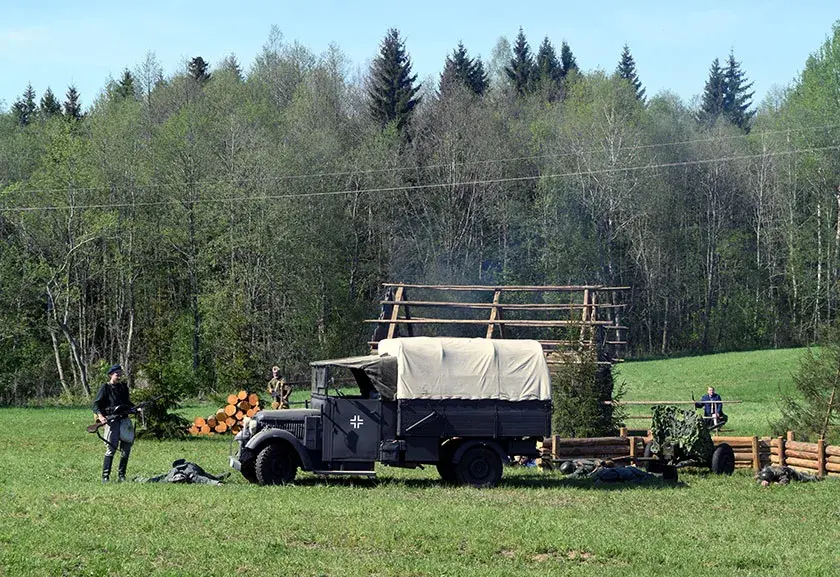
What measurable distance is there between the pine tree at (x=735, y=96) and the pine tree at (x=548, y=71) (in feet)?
55.2

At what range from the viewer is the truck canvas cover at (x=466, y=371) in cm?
1998

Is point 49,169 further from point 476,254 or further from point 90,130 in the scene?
point 476,254

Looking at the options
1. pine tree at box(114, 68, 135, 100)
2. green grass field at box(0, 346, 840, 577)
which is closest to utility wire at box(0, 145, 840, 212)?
pine tree at box(114, 68, 135, 100)

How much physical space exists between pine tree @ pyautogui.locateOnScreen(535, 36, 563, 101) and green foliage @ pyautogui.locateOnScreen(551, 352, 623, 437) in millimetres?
60317

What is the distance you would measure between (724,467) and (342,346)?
122 ft

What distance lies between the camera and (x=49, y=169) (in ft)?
190

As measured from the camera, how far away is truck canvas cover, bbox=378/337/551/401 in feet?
65.6

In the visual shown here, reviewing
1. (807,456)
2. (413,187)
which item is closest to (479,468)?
(807,456)

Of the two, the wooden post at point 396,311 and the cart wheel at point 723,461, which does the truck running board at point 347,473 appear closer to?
the cart wheel at point 723,461

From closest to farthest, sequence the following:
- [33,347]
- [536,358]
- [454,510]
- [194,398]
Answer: [454,510] < [536,358] < [194,398] < [33,347]

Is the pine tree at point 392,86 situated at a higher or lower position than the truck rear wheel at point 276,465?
higher

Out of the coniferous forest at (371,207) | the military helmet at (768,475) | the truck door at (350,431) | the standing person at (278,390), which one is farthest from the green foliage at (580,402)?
→ the coniferous forest at (371,207)

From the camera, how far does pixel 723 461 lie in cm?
2305

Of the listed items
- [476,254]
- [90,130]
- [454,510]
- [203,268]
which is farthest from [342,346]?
[454,510]
